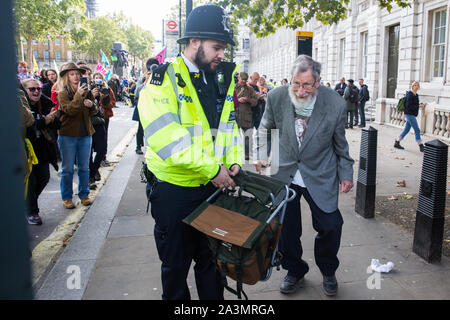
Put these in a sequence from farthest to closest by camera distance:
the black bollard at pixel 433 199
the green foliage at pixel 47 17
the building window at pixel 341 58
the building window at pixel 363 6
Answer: the green foliage at pixel 47 17, the building window at pixel 341 58, the building window at pixel 363 6, the black bollard at pixel 433 199

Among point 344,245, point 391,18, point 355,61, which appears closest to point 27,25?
point 355,61

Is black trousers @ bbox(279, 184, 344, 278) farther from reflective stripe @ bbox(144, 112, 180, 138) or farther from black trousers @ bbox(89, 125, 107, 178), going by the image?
black trousers @ bbox(89, 125, 107, 178)

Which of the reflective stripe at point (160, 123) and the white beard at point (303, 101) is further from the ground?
the white beard at point (303, 101)

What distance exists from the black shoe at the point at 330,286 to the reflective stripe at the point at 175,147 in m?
1.86

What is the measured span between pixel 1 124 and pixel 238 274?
178cm

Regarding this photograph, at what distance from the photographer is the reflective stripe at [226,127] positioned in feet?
8.90

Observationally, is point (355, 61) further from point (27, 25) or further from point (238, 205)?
point (27, 25)

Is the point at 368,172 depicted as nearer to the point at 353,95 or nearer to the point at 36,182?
the point at 36,182

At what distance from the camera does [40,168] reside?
17.4ft

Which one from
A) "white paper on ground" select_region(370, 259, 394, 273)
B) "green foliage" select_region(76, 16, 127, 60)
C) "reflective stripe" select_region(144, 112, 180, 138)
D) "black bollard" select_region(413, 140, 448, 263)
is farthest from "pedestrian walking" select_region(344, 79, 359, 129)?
"green foliage" select_region(76, 16, 127, 60)

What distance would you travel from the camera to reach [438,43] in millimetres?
14609

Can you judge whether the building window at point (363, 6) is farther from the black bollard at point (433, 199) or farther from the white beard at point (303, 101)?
the white beard at point (303, 101)

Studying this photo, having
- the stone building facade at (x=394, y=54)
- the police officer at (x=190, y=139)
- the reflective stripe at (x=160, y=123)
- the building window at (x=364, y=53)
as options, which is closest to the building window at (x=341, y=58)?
the stone building facade at (x=394, y=54)

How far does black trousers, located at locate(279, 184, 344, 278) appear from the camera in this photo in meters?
3.33
